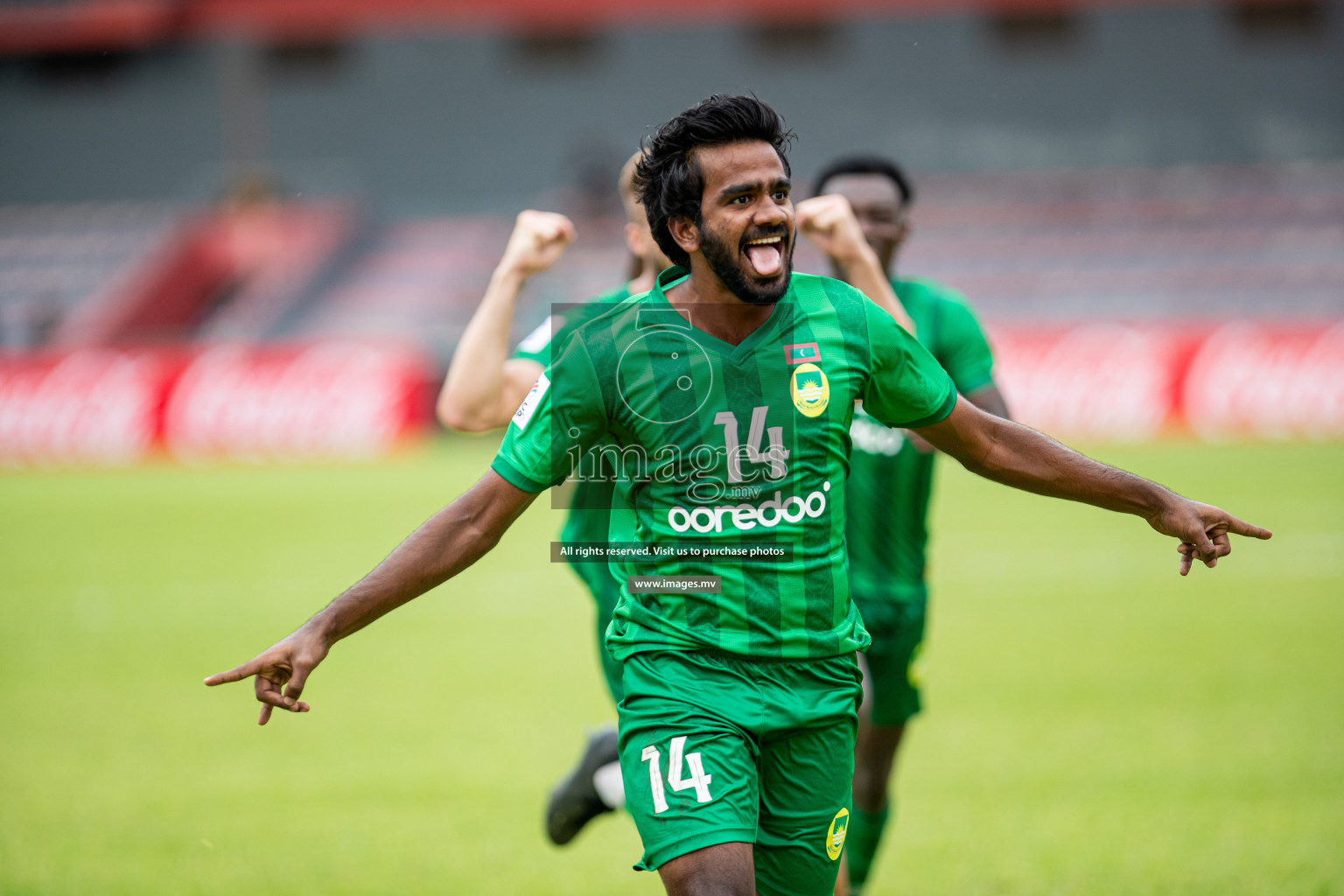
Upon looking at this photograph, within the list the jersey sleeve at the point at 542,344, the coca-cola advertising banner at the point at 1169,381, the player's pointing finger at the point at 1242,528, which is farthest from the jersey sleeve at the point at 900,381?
the coca-cola advertising banner at the point at 1169,381

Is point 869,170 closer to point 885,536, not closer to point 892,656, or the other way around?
A: point 885,536

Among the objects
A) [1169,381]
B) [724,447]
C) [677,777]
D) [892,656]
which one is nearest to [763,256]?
[724,447]

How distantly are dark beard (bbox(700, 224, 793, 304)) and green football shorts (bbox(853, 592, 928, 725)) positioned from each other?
2127 millimetres

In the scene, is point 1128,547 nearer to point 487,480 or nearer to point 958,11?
point 487,480

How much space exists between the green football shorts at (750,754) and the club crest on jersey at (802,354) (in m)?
0.72

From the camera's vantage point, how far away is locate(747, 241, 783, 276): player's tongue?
3.17 m

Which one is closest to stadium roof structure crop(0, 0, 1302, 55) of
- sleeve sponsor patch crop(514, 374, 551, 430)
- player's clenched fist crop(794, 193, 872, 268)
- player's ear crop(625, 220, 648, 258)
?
player's ear crop(625, 220, 648, 258)

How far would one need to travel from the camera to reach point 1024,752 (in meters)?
6.72

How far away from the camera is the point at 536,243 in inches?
178

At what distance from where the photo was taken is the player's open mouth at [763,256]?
3166 mm

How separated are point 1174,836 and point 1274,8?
2993 cm

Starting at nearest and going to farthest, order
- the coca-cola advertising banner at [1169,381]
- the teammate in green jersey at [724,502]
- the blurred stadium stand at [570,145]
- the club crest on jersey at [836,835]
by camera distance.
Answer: the teammate in green jersey at [724,502] < the club crest on jersey at [836,835] < the coca-cola advertising banner at [1169,381] < the blurred stadium stand at [570,145]

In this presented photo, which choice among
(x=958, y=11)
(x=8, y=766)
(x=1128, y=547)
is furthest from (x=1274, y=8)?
(x=8, y=766)

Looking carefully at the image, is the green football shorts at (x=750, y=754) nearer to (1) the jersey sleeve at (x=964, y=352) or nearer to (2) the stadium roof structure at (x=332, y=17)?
(1) the jersey sleeve at (x=964, y=352)
